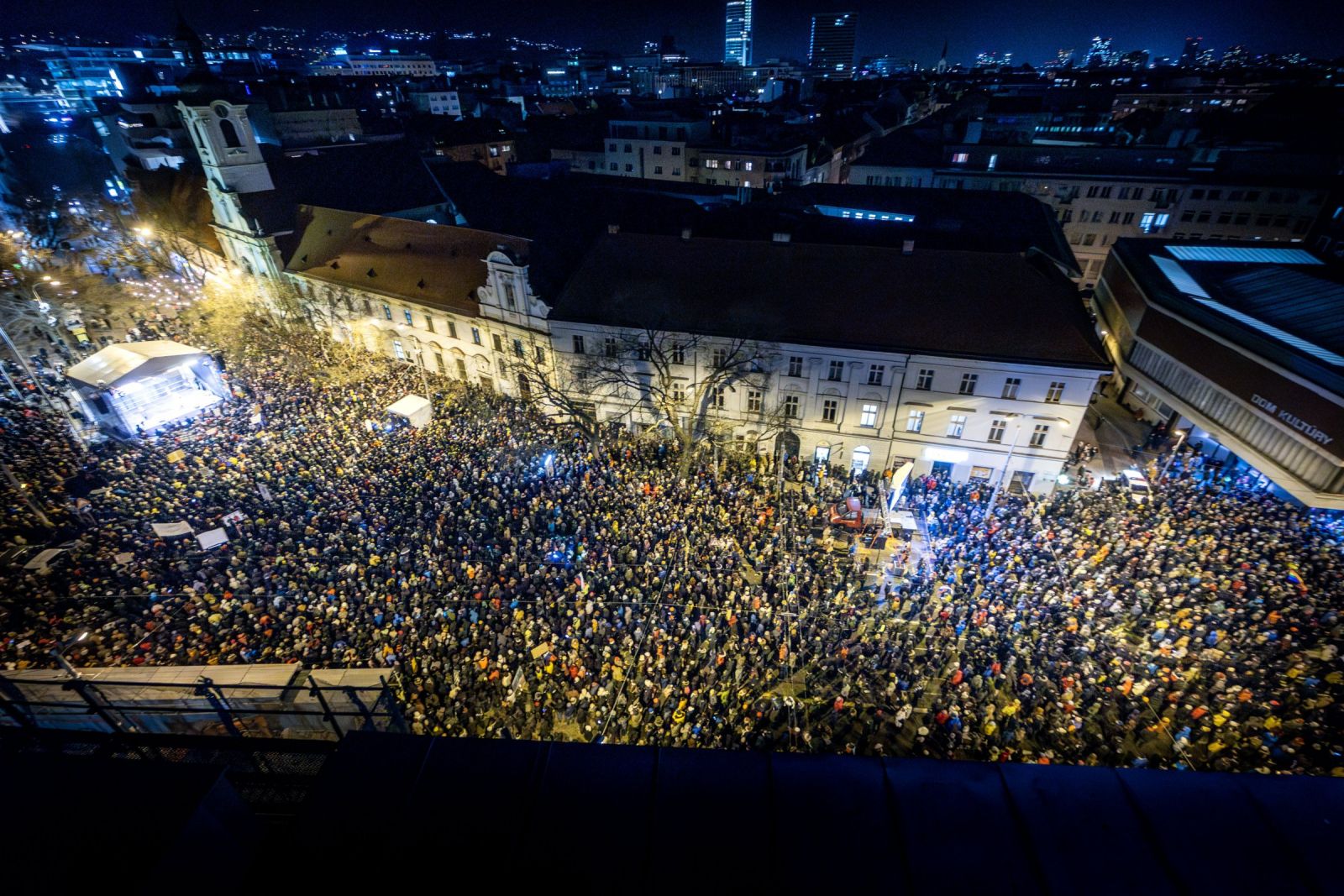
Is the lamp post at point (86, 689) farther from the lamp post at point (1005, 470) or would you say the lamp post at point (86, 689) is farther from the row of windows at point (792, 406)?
the lamp post at point (1005, 470)

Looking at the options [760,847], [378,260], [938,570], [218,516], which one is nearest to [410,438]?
[218,516]

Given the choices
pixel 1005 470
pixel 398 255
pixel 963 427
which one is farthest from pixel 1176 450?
pixel 398 255

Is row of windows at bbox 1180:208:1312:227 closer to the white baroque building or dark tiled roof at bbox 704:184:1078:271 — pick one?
dark tiled roof at bbox 704:184:1078:271

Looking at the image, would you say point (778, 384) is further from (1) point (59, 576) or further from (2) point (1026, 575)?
(1) point (59, 576)

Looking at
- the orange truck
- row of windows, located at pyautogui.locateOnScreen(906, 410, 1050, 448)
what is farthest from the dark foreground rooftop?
row of windows, located at pyautogui.locateOnScreen(906, 410, 1050, 448)

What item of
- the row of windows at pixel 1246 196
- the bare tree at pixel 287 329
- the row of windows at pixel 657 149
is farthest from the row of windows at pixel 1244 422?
the row of windows at pixel 657 149

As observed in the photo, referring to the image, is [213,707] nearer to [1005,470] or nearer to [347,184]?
[1005,470]

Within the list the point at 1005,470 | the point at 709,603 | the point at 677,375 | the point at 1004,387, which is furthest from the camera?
the point at 677,375
